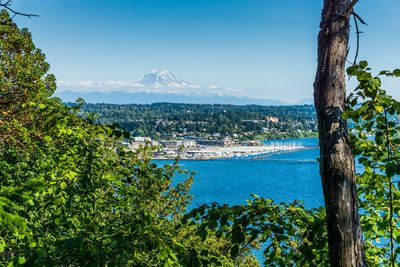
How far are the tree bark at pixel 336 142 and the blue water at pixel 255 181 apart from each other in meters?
26.8

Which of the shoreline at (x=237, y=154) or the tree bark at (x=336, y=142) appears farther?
the shoreline at (x=237, y=154)

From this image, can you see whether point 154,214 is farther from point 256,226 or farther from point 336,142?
point 336,142

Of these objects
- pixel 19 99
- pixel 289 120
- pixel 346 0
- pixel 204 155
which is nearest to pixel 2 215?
pixel 346 0

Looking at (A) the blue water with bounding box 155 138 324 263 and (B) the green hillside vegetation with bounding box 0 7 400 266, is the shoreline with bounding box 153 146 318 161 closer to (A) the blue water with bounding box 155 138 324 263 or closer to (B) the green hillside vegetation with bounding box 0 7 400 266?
(A) the blue water with bounding box 155 138 324 263

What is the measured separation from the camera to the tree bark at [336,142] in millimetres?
1305

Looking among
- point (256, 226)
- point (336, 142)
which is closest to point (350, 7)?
point (336, 142)

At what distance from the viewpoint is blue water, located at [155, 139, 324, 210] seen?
106ft

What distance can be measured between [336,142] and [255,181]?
4061 centimetres

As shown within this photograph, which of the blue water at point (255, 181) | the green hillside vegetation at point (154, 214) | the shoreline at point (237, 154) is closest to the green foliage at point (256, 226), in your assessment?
the green hillside vegetation at point (154, 214)

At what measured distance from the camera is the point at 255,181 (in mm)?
40906

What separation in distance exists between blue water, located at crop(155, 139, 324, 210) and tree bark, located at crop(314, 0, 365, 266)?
26799 millimetres

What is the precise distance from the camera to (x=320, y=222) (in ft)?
5.06

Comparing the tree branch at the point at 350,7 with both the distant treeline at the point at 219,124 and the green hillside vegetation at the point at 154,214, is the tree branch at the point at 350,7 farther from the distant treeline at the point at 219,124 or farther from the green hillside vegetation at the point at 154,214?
the distant treeline at the point at 219,124

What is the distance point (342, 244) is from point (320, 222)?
245 millimetres
